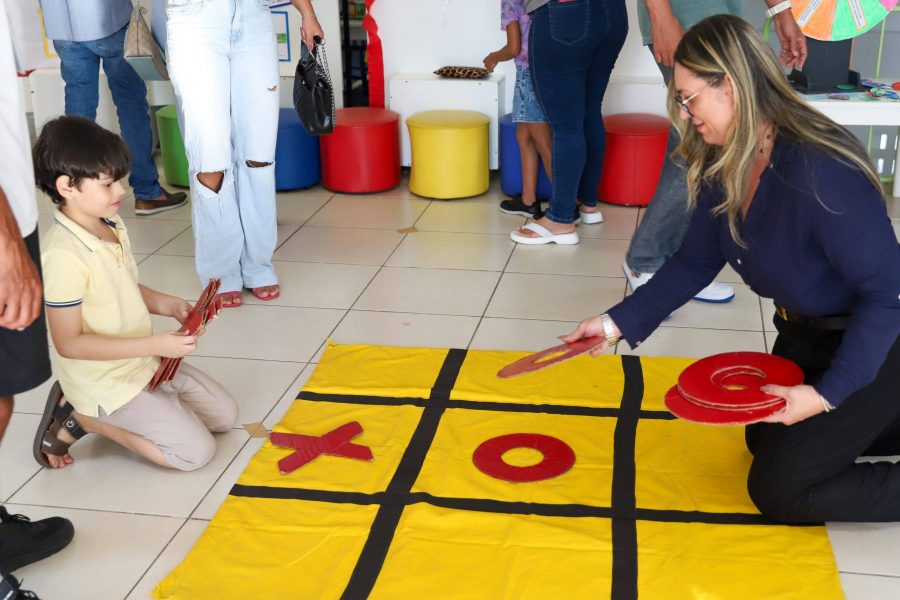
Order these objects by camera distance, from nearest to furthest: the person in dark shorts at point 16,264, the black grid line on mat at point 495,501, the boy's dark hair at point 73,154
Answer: the person in dark shorts at point 16,264 → the black grid line on mat at point 495,501 → the boy's dark hair at point 73,154

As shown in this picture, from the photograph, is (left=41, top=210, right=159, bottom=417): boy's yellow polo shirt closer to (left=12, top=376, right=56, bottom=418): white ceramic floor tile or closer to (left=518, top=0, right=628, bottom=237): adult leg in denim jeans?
(left=12, top=376, right=56, bottom=418): white ceramic floor tile

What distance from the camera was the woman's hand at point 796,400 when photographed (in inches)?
71.4

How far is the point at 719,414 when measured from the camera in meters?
1.81

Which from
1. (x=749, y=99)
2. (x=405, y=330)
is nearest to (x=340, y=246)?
(x=405, y=330)

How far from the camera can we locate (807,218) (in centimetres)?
179

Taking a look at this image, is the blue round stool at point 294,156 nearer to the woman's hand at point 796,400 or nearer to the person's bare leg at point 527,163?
the person's bare leg at point 527,163

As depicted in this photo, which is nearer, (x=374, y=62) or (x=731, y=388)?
(x=731, y=388)

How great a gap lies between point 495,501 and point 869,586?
2.40ft

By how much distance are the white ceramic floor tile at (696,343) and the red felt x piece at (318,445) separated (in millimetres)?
850

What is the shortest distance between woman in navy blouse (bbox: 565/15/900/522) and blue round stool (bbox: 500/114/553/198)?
2.15 metres

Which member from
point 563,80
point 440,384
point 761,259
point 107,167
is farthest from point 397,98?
point 761,259

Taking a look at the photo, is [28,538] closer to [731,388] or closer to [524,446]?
[524,446]

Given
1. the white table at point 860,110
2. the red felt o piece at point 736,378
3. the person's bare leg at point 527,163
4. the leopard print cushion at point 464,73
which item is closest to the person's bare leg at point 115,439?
the red felt o piece at point 736,378

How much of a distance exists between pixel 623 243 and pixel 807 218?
6.50ft
